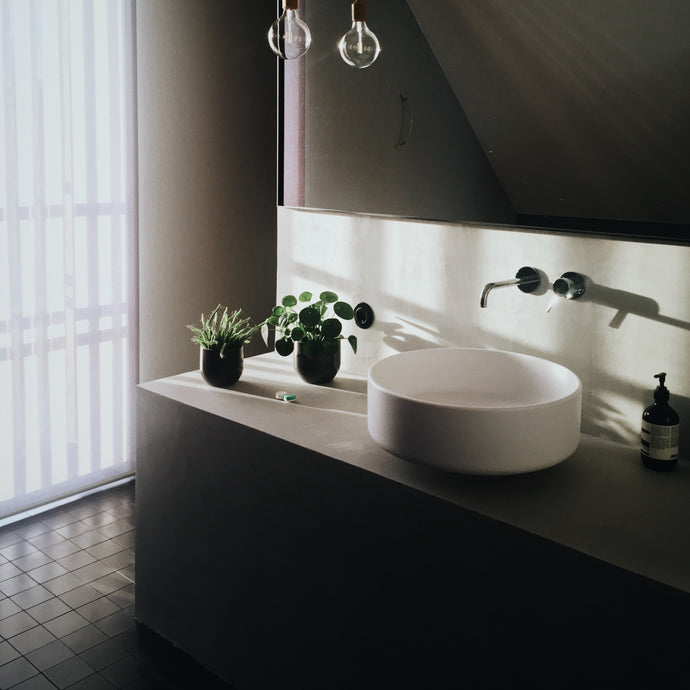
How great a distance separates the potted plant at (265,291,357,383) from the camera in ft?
7.86

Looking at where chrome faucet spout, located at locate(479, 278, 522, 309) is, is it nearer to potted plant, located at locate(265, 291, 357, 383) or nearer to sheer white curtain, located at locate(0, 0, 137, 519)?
potted plant, located at locate(265, 291, 357, 383)

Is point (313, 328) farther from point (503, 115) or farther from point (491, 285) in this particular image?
point (503, 115)

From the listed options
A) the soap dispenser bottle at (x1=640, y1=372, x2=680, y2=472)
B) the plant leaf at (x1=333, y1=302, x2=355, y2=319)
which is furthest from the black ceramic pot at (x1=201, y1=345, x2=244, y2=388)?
the soap dispenser bottle at (x1=640, y1=372, x2=680, y2=472)

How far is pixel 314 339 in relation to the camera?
7.87 ft

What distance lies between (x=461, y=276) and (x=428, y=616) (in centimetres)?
93

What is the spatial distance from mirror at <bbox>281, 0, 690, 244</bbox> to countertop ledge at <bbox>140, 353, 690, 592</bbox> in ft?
1.73

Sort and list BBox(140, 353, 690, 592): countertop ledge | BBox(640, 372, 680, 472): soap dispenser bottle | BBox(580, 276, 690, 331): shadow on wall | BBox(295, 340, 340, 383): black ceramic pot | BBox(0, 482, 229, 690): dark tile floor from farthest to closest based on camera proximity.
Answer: BBox(295, 340, 340, 383): black ceramic pot < BBox(0, 482, 229, 690): dark tile floor < BBox(580, 276, 690, 331): shadow on wall < BBox(640, 372, 680, 472): soap dispenser bottle < BBox(140, 353, 690, 592): countertop ledge

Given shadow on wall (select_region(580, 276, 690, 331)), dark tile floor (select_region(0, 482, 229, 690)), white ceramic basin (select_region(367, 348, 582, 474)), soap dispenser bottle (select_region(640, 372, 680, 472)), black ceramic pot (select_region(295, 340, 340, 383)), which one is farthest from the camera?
black ceramic pot (select_region(295, 340, 340, 383))

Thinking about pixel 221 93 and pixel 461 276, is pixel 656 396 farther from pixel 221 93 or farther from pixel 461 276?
pixel 221 93

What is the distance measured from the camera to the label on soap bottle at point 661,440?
178 cm

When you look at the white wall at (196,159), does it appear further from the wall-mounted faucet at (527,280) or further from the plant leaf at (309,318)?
the wall-mounted faucet at (527,280)

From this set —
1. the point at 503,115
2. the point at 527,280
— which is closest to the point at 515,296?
the point at 527,280

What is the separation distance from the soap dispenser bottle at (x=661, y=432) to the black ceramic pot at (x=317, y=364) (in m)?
0.92

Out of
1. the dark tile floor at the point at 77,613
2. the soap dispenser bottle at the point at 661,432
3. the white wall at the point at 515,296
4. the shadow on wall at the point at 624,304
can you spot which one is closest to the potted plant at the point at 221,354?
the white wall at the point at 515,296
